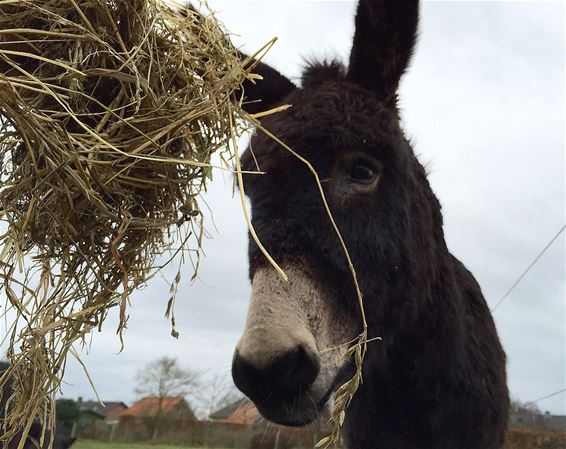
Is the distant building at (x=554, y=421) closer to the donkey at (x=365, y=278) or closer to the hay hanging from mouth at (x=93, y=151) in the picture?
the donkey at (x=365, y=278)

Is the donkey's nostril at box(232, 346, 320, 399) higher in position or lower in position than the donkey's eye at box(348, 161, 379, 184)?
lower

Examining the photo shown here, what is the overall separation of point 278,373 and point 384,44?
6.18 feet

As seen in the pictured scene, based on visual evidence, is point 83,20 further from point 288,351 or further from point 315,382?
point 315,382

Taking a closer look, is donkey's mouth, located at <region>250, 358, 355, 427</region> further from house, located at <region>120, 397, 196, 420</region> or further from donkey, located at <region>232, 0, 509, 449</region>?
house, located at <region>120, 397, 196, 420</region>

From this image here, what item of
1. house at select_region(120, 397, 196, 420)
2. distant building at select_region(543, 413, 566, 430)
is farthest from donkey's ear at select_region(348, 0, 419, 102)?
house at select_region(120, 397, 196, 420)

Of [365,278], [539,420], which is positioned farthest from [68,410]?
[365,278]

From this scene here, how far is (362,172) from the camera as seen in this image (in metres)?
2.54

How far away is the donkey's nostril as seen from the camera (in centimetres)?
181

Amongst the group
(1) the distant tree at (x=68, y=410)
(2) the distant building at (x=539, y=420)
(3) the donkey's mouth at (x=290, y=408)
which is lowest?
(1) the distant tree at (x=68, y=410)

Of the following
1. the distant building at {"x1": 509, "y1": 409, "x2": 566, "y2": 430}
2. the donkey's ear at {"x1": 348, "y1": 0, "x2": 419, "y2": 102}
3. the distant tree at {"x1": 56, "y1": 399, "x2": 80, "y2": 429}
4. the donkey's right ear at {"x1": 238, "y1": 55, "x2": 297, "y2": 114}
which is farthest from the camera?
the distant tree at {"x1": 56, "y1": 399, "x2": 80, "y2": 429}

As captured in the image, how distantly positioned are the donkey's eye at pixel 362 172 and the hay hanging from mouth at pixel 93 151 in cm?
65

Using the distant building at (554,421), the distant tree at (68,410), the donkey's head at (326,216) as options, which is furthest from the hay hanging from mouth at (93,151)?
the distant tree at (68,410)

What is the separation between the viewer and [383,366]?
9.72 ft

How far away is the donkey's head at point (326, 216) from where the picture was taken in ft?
6.26
